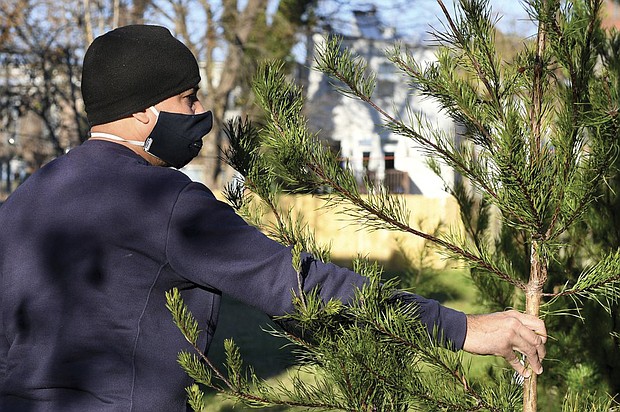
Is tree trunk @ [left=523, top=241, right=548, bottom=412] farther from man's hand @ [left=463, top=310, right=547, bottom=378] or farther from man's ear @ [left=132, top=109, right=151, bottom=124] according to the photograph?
man's ear @ [left=132, top=109, right=151, bottom=124]

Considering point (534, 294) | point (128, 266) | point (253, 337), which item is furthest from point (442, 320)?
point (253, 337)

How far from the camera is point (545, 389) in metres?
3.81

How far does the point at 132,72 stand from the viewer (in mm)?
1983

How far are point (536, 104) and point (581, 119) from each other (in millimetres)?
137

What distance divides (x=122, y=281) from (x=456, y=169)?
905 mm

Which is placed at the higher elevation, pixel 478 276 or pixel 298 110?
pixel 298 110

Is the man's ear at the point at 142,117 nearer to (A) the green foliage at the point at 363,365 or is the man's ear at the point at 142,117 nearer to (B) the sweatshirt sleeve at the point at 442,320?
(A) the green foliage at the point at 363,365

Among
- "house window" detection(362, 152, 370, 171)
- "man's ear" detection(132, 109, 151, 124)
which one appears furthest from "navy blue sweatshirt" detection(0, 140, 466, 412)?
"house window" detection(362, 152, 370, 171)

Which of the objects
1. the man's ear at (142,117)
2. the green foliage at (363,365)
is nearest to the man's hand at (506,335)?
the green foliage at (363,365)

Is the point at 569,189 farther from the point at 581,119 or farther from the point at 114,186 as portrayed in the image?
the point at 114,186

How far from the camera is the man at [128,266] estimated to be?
1797 mm

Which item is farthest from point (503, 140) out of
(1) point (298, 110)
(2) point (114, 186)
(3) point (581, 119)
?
(2) point (114, 186)

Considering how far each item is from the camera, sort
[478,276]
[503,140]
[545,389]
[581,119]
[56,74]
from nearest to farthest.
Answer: [503,140], [581,119], [478,276], [545,389], [56,74]

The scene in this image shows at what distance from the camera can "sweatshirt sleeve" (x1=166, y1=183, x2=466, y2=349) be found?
5.82 ft
